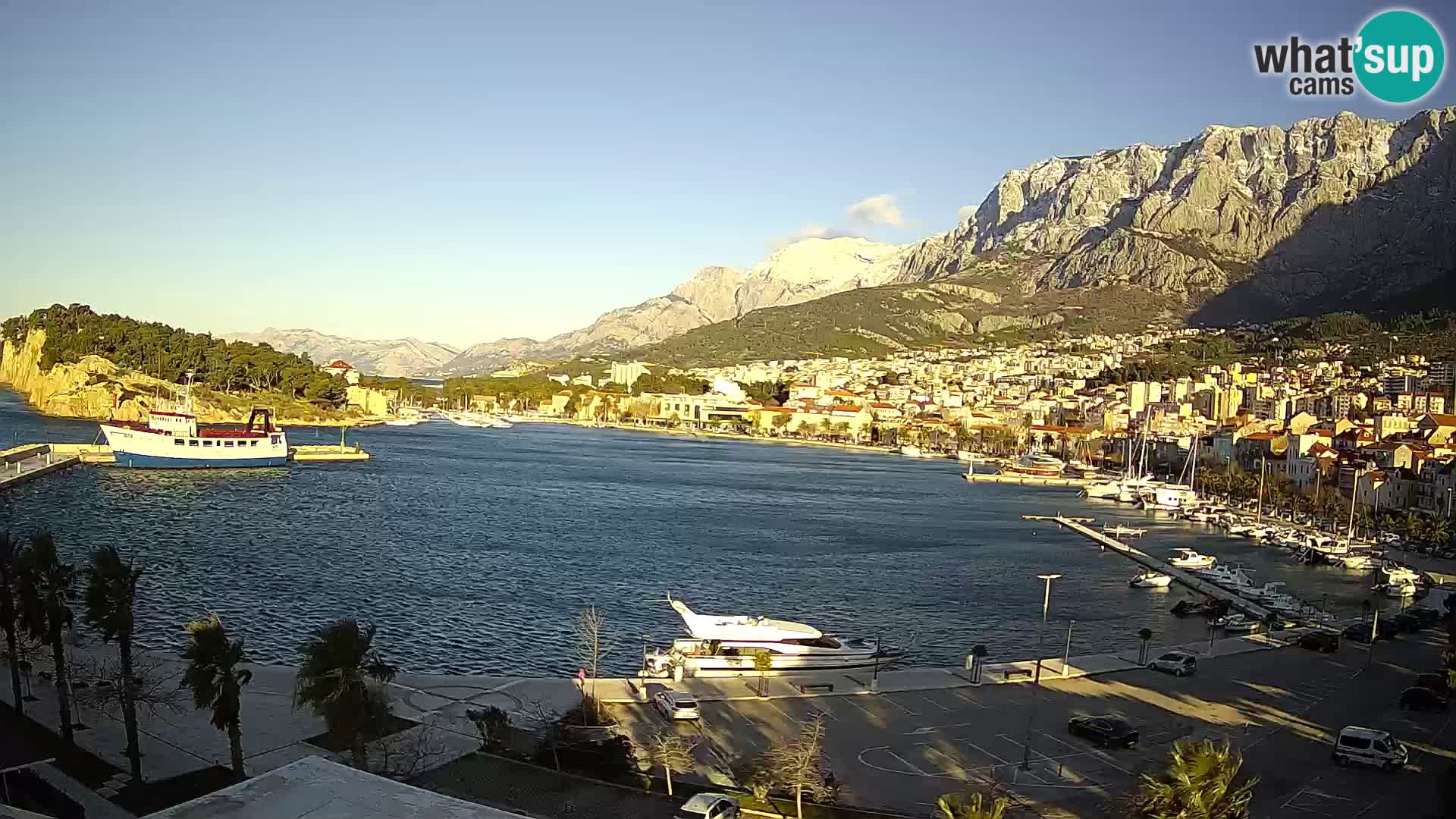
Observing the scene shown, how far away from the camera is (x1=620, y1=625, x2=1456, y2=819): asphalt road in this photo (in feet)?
40.6

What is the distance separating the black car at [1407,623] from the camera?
77.3 ft

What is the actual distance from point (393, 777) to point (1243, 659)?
53.6 feet

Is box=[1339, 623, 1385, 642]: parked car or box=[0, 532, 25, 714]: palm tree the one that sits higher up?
box=[0, 532, 25, 714]: palm tree

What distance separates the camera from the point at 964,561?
34.0m

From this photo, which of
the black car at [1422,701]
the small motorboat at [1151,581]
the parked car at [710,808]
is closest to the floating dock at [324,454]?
the small motorboat at [1151,581]

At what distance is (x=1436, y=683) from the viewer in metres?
17.6

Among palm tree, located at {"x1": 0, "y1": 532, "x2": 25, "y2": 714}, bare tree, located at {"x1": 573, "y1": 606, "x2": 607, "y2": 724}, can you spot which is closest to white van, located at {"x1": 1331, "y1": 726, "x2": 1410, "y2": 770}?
bare tree, located at {"x1": 573, "y1": 606, "x2": 607, "y2": 724}

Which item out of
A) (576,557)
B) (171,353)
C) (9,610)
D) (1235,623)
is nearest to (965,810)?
(9,610)

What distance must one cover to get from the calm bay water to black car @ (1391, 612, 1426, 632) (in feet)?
13.5

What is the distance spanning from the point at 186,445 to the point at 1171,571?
45039 mm

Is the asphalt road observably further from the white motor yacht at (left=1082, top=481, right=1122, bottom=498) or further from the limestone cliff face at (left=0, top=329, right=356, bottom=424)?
the limestone cliff face at (left=0, top=329, right=356, bottom=424)

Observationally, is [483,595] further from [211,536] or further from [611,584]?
[211,536]

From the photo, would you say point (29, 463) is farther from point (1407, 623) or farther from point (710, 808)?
point (1407, 623)

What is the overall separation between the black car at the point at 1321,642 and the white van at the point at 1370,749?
7.85m
